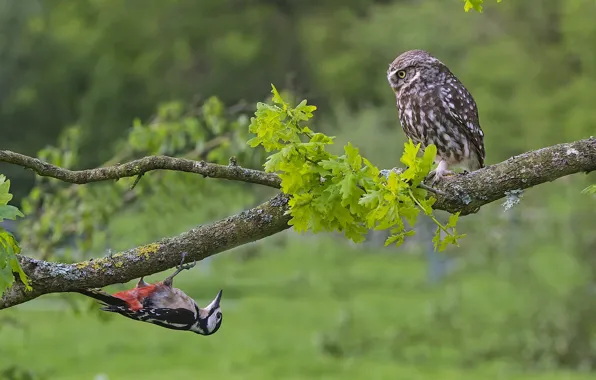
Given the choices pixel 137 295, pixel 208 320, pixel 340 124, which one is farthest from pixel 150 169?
pixel 340 124

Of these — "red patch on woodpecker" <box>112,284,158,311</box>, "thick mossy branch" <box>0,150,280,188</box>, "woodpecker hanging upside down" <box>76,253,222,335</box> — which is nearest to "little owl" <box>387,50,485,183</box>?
"woodpecker hanging upside down" <box>76,253,222,335</box>

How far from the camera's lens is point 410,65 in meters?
4.11

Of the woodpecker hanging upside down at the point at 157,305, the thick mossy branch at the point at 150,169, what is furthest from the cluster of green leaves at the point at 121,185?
the thick mossy branch at the point at 150,169

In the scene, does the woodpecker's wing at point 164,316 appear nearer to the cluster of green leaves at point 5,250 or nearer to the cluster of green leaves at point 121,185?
the cluster of green leaves at point 5,250

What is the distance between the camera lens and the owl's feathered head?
4105 mm

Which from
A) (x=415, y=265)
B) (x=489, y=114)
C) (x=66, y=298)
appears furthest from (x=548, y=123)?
(x=415, y=265)

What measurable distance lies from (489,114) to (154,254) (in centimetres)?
983

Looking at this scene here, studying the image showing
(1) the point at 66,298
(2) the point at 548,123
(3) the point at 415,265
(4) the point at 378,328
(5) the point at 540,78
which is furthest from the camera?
(3) the point at 415,265

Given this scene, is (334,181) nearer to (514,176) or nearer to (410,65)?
(514,176)

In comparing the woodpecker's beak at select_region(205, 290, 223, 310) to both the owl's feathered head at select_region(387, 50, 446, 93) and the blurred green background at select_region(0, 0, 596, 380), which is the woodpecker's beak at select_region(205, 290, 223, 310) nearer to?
the owl's feathered head at select_region(387, 50, 446, 93)

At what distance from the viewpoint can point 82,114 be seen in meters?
14.1

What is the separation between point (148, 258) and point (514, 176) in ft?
3.03

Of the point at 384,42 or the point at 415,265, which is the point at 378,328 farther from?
the point at 415,265

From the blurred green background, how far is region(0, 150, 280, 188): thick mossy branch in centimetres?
604
